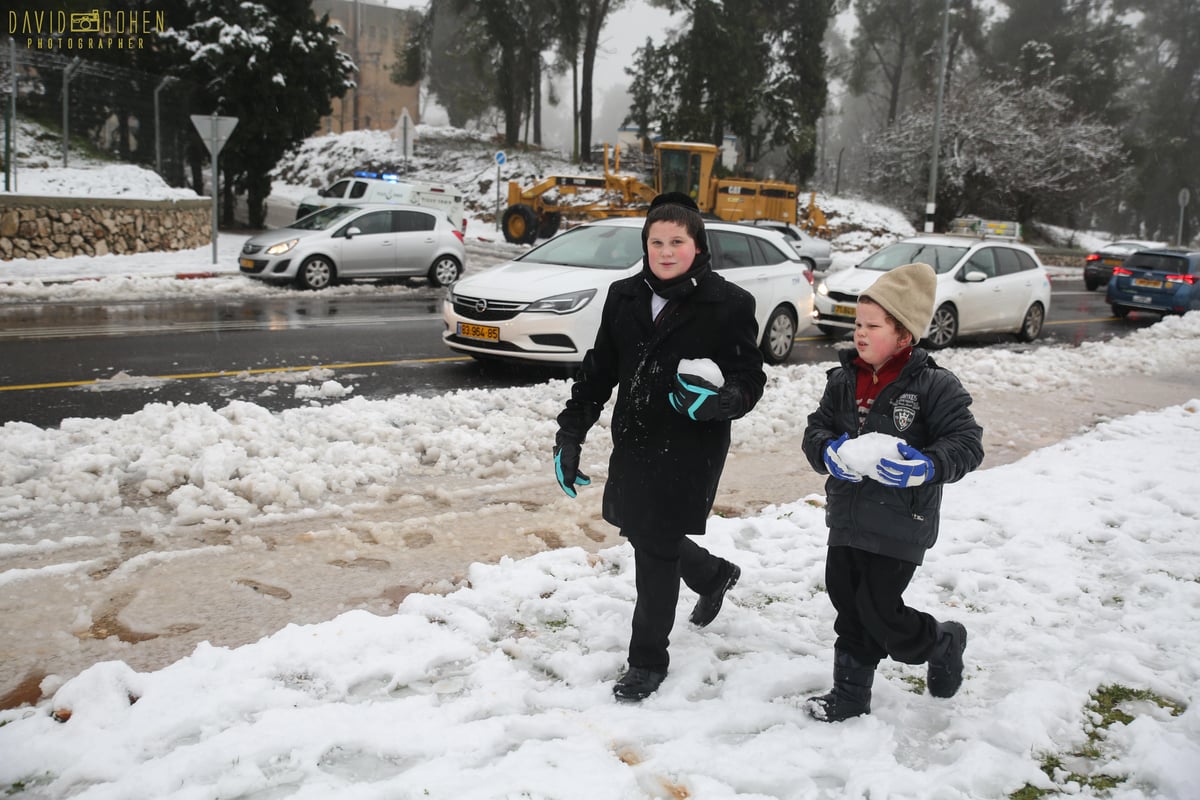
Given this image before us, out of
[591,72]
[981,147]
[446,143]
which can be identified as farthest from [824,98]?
[446,143]

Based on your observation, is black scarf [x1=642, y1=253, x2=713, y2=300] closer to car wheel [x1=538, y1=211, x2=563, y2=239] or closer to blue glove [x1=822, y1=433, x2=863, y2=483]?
blue glove [x1=822, y1=433, x2=863, y2=483]

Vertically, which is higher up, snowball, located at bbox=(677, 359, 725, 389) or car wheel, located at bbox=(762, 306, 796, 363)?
snowball, located at bbox=(677, 359, 725, 389)

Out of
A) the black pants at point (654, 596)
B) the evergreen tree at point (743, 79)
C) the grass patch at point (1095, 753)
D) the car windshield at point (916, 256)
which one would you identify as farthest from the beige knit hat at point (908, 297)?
the evergreen tree at point (743, 79)

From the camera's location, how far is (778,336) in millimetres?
11188

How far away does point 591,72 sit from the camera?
129 ft

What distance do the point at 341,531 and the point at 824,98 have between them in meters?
41.5

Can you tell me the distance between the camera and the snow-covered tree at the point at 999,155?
40.8 metres

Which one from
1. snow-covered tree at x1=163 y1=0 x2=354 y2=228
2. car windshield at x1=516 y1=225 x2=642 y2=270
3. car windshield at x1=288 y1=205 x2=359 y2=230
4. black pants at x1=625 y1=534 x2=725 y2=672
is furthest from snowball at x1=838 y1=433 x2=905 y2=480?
snow-covered tree at x1=163 y1=0 x2=354 y2=228

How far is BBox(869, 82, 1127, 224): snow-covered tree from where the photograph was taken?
134 feet

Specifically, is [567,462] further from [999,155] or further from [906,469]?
[999,155]

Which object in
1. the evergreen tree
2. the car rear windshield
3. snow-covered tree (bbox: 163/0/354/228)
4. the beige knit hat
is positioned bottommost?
the beige knit hat

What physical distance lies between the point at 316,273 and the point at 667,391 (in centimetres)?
1458

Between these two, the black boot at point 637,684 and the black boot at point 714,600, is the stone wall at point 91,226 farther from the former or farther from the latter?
the black boot at point 637,684

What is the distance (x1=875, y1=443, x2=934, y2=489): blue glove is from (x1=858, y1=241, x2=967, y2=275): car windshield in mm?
11484
